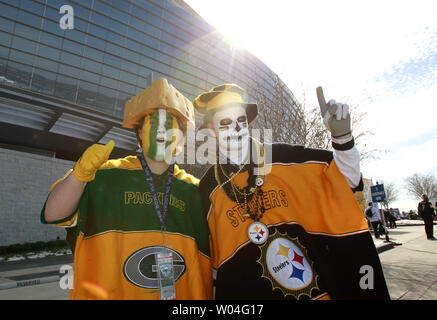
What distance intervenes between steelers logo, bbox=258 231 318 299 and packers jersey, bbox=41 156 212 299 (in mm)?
586

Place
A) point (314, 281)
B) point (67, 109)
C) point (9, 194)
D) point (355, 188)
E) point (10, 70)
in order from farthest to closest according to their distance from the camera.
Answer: point (10, 70) → point (9, 194) → point (67, 109) → point (355, 188) → point (314, 281)

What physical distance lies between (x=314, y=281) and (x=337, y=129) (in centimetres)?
116

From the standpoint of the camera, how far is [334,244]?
6.33ft

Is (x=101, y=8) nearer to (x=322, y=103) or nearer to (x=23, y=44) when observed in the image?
(x=23, y=44)

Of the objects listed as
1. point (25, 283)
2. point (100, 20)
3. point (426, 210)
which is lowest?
point (25, 283)

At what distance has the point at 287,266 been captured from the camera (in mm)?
1871

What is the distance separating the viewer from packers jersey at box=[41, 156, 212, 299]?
70.4 inches

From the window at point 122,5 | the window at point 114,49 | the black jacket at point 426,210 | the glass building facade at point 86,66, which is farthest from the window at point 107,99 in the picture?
the black jacket at point 426,210

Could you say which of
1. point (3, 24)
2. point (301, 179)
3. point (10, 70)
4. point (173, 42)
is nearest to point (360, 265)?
point (301, 179)

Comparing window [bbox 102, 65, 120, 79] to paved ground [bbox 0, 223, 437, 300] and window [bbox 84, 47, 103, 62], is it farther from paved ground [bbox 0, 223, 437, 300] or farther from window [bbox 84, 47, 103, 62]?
paved ground [bbox 0, 223, 437, 300]

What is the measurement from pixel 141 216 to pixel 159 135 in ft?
2.28

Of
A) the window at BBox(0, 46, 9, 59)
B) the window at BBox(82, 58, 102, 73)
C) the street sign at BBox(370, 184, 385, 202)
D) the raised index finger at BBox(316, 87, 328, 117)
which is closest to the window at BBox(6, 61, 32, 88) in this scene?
the window at BBox(0, 46, 9, 59)

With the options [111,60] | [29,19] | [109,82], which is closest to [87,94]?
[109,82]
